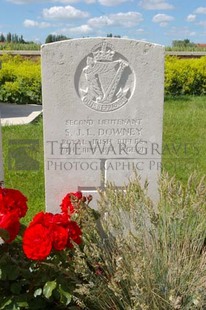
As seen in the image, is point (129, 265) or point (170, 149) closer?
point (129, 265)

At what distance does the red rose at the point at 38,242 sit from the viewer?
6.70 feet

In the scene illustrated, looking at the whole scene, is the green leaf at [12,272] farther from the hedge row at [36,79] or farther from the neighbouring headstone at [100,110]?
the hedge row at [36,79]

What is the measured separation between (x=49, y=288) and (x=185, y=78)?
9434mm

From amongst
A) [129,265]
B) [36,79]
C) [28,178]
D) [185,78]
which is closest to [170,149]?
[28,178]

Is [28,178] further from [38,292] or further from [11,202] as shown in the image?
[38,292]

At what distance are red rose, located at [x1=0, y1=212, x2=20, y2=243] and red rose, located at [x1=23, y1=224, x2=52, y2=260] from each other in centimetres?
8

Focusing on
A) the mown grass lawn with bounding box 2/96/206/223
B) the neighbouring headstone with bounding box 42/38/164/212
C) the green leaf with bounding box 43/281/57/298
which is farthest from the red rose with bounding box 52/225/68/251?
the mown grass lawn with bounding box 2/96/206/223

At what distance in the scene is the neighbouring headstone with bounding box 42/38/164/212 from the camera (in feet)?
9.02

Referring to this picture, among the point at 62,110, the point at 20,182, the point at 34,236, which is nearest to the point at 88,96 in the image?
the point at 62,110

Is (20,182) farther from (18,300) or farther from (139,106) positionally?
(18,300)

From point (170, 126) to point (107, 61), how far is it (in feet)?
14.6

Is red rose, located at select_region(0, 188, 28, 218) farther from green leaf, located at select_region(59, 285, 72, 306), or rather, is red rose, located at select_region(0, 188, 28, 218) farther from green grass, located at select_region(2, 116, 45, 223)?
green grass, located at select_region(2, 116, 45, 223)

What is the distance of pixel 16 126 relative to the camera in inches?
275

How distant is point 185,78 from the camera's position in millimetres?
10914
